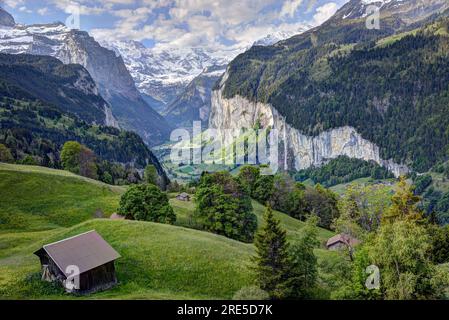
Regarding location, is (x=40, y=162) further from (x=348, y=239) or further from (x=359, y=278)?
(x=359, y=278)

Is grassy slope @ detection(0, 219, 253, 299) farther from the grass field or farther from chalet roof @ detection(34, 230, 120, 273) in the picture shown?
chalet roof @ detection(34, 230, 120, 273)

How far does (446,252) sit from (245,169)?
81140mm

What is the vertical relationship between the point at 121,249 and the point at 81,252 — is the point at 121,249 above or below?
below

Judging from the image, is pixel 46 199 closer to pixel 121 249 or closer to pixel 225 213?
pixel 225 213

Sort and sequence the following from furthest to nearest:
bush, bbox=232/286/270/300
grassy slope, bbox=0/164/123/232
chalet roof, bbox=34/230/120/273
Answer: grassy slope, bbox=0/164/123/232
chalet roof, bbox=34/230/120/273
bush, bbox=232/286/270/300

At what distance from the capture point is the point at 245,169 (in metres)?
155

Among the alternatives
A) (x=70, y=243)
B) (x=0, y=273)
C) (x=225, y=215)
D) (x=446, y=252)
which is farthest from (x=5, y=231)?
(x=446, y=252)

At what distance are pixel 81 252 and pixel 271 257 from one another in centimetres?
2310

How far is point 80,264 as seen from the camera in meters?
52.8

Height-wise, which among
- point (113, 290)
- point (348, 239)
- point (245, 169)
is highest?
point (245, 169)

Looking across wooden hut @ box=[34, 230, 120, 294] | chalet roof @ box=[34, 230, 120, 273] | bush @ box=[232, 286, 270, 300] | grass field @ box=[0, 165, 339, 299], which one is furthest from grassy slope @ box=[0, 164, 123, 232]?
bush @ box=[232, 286, 270, 300]

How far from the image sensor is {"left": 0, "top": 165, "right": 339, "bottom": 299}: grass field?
54031 millimetres

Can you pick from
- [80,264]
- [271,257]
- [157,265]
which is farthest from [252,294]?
[80,264]

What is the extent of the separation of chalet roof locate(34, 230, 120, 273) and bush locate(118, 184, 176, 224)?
3570 cm
